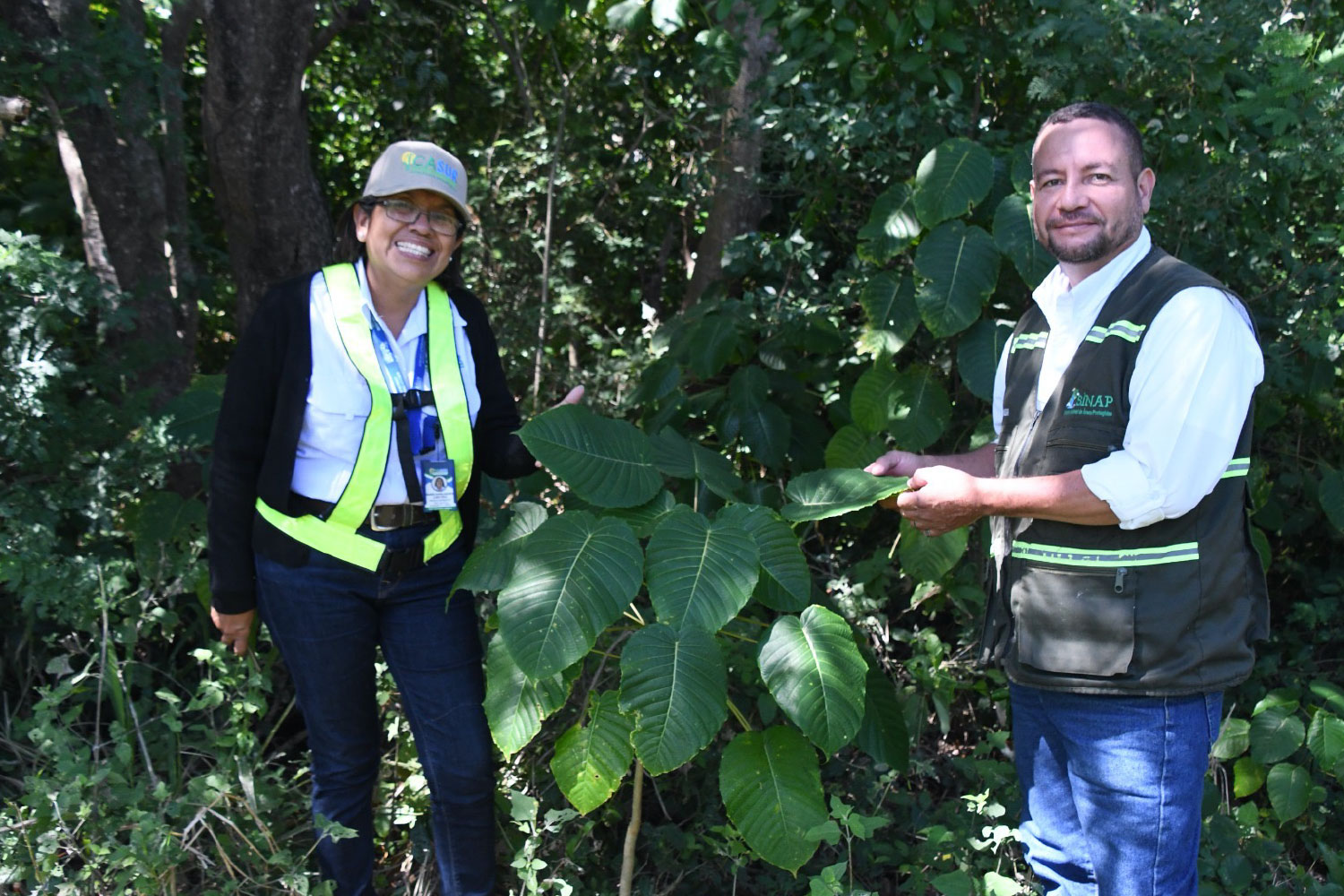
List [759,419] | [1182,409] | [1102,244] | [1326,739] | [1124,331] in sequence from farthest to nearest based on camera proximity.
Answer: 1. [759,419]
2. [1326,739]
3. [1102,244]
4. [1124,331]
5. [1182,409]

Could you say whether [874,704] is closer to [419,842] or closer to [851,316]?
[419,842]

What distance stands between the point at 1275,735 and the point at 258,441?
9.35 feet

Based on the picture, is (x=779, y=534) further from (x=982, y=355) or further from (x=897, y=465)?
(x=982, y=355)

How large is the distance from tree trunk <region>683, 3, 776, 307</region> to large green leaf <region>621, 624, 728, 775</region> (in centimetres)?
210

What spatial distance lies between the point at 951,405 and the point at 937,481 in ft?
4.18


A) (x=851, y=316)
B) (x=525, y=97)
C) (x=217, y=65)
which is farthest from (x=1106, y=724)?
(x=525, y=97)

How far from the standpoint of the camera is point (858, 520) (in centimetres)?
343

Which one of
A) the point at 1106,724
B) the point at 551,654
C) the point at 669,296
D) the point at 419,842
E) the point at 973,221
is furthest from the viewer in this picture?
the point at 669,296

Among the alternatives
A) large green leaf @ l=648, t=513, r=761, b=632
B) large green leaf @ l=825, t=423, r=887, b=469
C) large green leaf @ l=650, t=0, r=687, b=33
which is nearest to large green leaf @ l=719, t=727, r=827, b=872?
large green leaf @ l=648, t=513, r=761, b=632

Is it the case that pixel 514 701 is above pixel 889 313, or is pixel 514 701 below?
below

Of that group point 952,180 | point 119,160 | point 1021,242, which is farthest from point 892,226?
point 119,160

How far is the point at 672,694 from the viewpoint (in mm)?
2334

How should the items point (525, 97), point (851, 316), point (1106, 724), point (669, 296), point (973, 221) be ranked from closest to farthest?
point (1106, 724) → point (973, 221) → point (851, 316) → point (525, 97) → point (669, 296)

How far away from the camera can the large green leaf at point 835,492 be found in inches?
96.3
